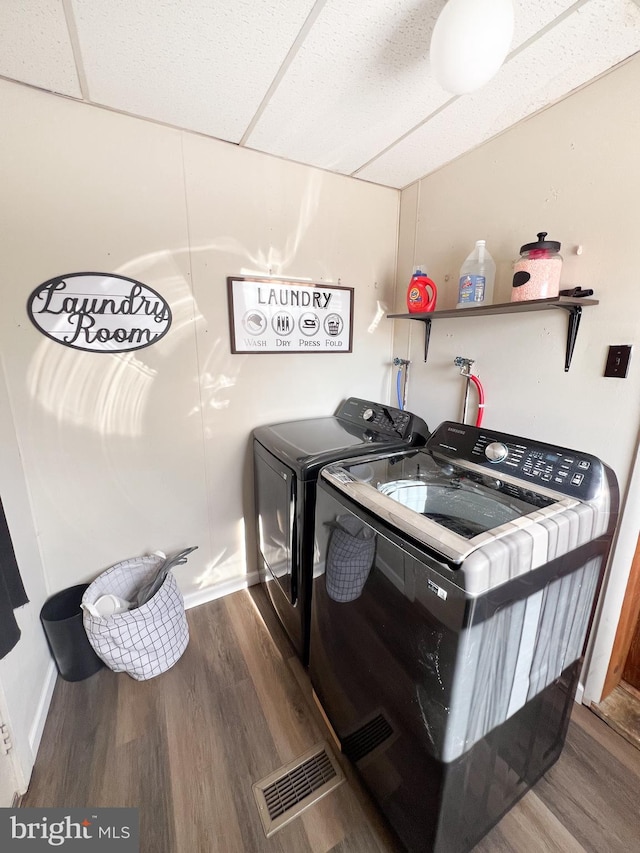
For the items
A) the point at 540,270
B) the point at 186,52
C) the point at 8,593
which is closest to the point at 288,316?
the point at 186,52

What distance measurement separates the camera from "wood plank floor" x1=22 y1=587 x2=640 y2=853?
1.04 metres

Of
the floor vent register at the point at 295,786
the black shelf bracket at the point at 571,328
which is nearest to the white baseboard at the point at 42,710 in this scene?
the floor vent register at the point at 295,786

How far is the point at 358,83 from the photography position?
1.19m

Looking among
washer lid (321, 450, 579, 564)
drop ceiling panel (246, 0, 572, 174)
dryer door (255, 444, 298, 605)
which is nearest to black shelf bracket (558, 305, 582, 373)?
washer lid (321, 450, 579, 564)

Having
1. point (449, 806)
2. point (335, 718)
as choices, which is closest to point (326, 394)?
point (335, 718)

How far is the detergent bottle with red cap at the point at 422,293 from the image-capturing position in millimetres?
1692

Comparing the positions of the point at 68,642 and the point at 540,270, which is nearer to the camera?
the point at 540,270

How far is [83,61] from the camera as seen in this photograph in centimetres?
111

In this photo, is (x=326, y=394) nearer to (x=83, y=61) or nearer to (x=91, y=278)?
(x=91, y=278)

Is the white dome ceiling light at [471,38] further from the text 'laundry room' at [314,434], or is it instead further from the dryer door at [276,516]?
the dryer door at [276,516]

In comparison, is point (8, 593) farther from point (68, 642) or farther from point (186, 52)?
point (186, 52)

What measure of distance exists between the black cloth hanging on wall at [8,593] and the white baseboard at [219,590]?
1005mm

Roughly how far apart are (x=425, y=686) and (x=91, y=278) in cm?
181

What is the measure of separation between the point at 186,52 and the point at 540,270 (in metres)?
1.37
